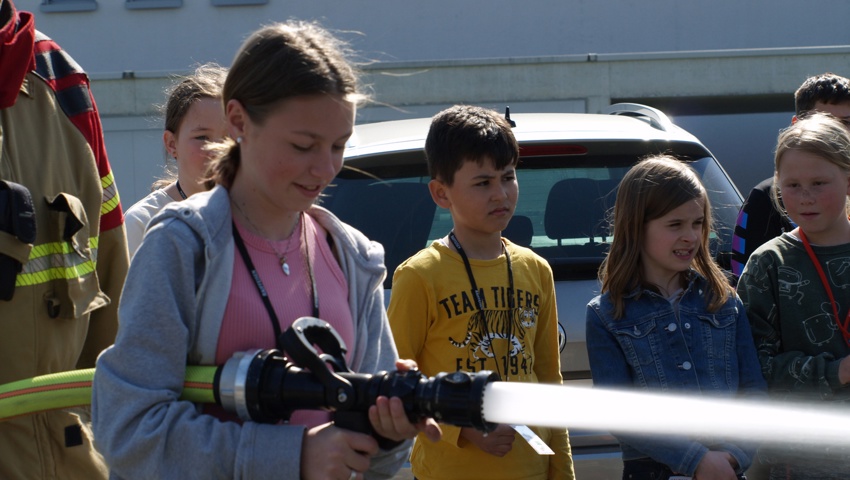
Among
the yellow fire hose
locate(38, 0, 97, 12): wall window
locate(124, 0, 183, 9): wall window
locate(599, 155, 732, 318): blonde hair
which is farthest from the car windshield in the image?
locate(38, 0, 97, 12): wall window

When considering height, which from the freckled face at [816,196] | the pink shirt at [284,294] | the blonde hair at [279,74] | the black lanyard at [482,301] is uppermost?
the blonde hair at [279,74]

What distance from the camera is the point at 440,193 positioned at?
3.64m

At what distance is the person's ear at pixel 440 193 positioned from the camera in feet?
11.9

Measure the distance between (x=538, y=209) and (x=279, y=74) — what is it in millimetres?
2436

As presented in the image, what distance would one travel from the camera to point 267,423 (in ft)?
6.46

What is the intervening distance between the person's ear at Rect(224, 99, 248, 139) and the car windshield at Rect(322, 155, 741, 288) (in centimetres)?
197

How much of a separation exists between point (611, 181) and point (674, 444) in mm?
1381

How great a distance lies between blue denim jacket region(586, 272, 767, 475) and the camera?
11.1 ft

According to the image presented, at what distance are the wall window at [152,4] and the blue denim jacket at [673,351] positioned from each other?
1674cm

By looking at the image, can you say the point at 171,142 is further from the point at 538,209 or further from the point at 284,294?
the point at 284,294

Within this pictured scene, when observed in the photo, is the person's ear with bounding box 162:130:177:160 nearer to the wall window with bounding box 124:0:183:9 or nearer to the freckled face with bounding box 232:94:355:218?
the freckled face with bounding box 232:94:355:218

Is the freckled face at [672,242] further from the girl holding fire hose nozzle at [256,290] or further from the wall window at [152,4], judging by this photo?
the wall window at [152,4]

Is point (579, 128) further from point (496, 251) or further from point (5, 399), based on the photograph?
point (5, 399)

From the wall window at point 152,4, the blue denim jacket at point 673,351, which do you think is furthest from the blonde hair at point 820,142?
the wall window at point 152,4
